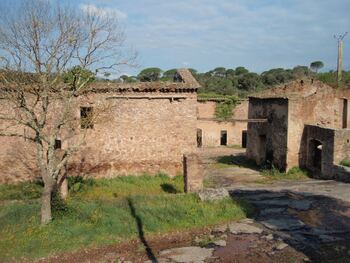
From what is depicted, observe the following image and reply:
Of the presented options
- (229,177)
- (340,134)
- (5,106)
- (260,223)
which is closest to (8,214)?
(5,106)

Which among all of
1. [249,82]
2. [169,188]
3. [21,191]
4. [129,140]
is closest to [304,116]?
[169,188]

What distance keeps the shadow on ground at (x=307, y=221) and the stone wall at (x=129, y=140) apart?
144 inches

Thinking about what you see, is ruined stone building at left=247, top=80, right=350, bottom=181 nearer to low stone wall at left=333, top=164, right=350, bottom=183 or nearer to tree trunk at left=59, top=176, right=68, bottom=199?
low stone wall at left=333, top=164, right=350, bottom=183

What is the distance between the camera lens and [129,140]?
53.9 ft

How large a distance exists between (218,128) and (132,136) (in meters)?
17.8

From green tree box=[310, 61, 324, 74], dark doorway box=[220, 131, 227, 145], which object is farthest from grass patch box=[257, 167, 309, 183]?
green tree box=[310, 61, 324, 74]

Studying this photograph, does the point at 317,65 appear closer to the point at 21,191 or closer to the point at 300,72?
the point at 300,72

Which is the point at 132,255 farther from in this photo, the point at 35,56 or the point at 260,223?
the point at 35,56

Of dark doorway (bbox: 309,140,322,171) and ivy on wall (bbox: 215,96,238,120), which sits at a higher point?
ivy on wall (bbox: 215,96,238,120)

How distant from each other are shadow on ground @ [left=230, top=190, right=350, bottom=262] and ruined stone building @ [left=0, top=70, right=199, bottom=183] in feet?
11.8

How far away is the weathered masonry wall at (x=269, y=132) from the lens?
19.3 metres

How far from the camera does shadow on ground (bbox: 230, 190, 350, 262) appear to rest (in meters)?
9.27

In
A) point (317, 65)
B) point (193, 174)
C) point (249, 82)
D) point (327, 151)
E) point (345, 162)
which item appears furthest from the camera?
point (317, 65)

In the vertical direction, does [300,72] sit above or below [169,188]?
above
